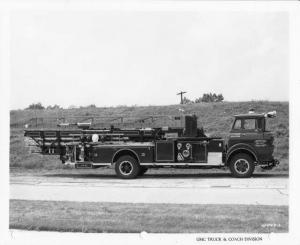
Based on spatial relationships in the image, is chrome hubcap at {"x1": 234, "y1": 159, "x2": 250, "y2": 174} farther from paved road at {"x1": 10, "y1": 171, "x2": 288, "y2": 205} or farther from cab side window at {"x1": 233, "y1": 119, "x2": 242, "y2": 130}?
cab side window at {"x1": 233, "y1": 119, "x2": 242, "y2": 130}

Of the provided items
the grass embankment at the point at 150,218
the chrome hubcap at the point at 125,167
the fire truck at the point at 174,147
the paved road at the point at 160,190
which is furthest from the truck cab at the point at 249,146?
the grass embankment at the point at 150,218

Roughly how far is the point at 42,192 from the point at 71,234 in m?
3.93

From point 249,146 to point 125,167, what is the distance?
13.7 ft

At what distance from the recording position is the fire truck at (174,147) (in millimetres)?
16219

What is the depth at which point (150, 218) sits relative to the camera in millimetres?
9688

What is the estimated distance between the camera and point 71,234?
9.02 m

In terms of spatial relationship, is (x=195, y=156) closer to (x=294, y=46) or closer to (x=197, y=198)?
(x=197, y=198)

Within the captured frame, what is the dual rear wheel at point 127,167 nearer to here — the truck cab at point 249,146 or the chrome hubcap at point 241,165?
the truck cab at point 249,146

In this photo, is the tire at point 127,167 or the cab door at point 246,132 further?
the tire at point 127,167

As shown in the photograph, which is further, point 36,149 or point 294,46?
point 36,149

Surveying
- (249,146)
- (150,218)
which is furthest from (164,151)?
(150,218)

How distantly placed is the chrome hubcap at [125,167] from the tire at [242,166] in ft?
10.9

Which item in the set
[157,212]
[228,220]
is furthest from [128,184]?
[228,220]

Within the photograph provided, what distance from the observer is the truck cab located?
16.1 meters
